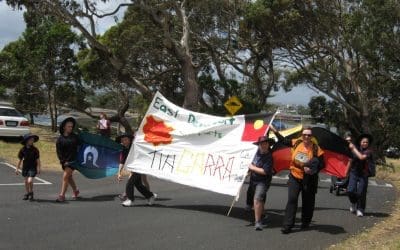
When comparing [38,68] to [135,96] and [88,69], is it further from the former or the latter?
[135,96]

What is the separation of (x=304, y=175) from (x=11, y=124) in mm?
17644

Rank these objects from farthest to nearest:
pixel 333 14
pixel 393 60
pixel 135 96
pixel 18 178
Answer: pixel 135 96 → pixel 333 14 → pixel 393 60 → pixel 18 178

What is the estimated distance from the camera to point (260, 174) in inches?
384

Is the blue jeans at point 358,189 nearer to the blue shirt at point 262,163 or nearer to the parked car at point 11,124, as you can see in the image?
the blue shirt at point 262,163

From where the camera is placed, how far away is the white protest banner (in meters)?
10.4

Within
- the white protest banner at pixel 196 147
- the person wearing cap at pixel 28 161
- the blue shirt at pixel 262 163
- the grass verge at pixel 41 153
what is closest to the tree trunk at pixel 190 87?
the grass verge at pixel 41 153

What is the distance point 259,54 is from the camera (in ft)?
116

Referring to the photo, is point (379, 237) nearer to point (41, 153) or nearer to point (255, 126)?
point (255, 126)

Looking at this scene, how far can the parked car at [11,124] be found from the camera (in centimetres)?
2455

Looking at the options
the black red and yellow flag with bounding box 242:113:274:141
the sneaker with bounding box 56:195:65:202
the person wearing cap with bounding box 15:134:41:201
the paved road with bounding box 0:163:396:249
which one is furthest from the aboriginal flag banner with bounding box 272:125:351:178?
the person wearing cap with bounding box 15:134:41:201

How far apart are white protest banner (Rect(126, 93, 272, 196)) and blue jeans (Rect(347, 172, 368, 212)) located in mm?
2297

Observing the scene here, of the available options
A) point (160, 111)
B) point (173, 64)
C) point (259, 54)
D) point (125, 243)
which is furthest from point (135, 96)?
point (125, 243)

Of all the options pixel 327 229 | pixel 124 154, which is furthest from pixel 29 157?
pixel 327 229

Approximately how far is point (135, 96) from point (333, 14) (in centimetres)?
2287
